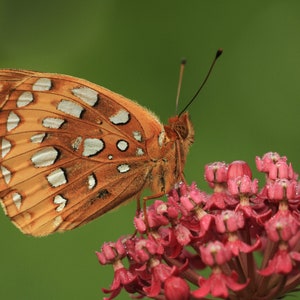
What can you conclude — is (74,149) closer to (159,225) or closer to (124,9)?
(159,225)

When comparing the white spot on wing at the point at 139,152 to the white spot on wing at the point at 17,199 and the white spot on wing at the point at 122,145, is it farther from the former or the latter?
the white spot on wing at the point at 17,199

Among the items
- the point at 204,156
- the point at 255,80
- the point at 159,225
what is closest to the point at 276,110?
the point at 255,80

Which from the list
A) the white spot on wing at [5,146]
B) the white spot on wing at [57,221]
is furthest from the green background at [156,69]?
the white spot on wing at [5,146]

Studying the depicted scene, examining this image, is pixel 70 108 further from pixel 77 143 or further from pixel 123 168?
pixel 123 168

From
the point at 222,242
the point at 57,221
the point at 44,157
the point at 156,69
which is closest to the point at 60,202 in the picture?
the point at 57,221

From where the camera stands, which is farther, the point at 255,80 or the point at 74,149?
the point at 255,80

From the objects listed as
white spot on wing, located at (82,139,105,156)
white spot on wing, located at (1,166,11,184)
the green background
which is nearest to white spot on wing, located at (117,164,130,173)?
white spot on wing, located at (82,139,105,156)
